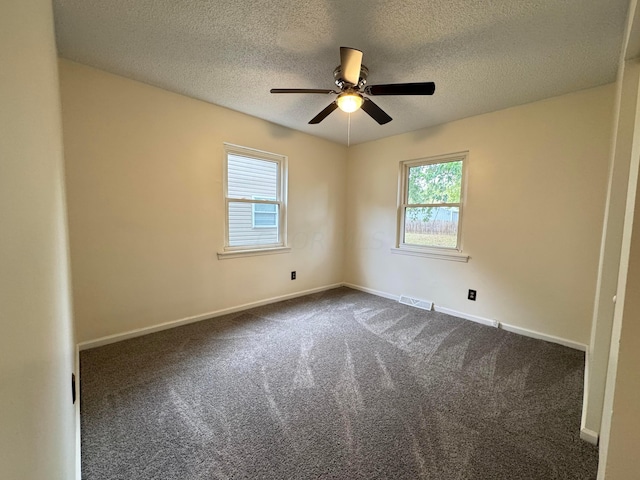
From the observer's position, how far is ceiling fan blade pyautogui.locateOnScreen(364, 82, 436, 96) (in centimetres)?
187

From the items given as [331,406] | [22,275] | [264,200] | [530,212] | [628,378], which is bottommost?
[331,406]

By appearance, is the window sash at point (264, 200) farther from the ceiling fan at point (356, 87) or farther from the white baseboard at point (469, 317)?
the white baseboard at point (469, 317)

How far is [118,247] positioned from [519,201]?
412cm

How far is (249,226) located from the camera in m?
3.51

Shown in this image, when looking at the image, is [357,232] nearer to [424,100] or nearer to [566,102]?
[424,100]

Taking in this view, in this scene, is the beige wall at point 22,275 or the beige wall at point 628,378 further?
the beige wall at point 628,378

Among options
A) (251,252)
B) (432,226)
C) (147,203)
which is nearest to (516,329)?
(432,226)

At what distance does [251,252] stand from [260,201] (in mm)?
690

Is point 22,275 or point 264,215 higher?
point 264,215

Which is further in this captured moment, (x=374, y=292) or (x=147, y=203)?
(x=374, y=292)

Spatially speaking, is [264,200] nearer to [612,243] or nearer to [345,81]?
[345,81]

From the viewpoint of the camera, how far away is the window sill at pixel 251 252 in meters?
3.24

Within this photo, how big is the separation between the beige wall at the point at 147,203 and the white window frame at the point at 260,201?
75mm

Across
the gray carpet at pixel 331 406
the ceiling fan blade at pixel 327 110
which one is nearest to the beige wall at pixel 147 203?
the gray carpet at pixel 331 406
